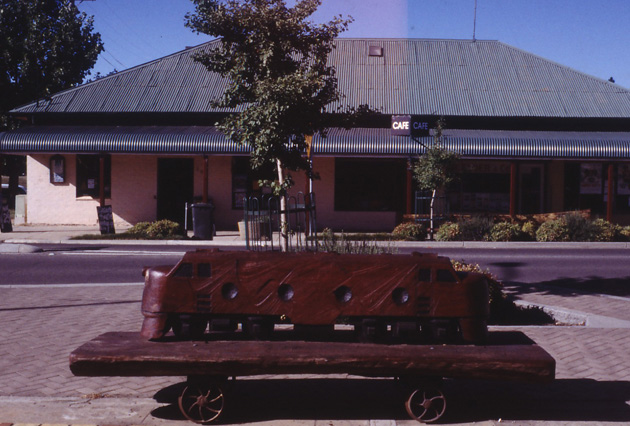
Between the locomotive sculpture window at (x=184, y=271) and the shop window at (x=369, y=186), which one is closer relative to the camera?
the locomotive sculpture window at (x=184, y=271)

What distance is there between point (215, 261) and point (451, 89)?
902 inches

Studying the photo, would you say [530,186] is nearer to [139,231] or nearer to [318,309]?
[139,231]

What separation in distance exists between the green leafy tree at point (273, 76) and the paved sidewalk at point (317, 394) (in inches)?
132

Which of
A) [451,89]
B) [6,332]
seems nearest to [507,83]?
[451,89]

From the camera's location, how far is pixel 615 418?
16.7 ft

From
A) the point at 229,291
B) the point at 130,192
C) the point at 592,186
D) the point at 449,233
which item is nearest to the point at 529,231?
the point at 449,233

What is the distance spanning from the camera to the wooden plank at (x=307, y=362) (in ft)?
15.5

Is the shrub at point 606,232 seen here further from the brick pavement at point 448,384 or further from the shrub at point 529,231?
the brick pavement at point 448,384

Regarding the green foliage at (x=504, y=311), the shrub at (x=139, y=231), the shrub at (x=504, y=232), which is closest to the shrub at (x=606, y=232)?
the shrub at (x=504, y=232)

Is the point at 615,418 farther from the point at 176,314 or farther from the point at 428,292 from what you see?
the point at 176,314

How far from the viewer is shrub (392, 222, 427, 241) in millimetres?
20031

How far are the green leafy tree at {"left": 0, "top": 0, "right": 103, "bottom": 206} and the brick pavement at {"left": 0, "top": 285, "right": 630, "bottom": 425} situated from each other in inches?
1041

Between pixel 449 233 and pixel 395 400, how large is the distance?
14.8 metres

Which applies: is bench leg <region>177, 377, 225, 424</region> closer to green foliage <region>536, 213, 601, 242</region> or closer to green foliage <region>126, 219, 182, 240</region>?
green foliage <region>126, 219, 182, 240</region>
